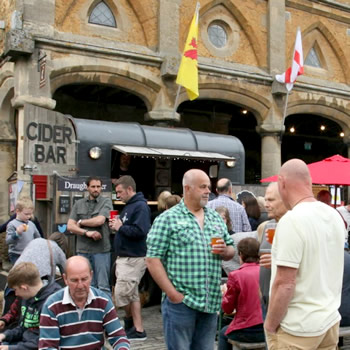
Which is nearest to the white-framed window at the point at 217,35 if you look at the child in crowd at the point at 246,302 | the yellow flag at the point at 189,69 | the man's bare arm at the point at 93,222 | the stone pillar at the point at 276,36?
the stone pillar at the point at 276,36

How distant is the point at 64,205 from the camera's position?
8.42m

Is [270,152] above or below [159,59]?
below

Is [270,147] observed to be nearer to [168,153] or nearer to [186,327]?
[168,153]

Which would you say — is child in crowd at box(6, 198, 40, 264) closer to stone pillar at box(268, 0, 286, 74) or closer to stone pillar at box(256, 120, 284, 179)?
stone pillar at box(256, 120, 284, 179)

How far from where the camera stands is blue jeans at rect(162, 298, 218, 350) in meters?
3.52

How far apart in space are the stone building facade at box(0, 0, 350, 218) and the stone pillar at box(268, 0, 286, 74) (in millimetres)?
34

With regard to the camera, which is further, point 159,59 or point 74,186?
point 159,59

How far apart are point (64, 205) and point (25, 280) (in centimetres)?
483

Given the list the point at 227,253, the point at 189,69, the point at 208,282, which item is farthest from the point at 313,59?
the point at 208,282

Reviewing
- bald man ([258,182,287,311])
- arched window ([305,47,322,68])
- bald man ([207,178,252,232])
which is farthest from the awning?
arched window ([305,47,322,68])

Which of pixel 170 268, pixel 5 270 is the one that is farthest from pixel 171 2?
pixel 170 268

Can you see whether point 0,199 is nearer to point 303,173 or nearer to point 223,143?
point 223,143

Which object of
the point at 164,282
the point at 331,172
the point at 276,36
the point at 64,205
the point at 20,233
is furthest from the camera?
the point at 276,36

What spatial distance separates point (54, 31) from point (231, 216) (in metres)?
7.78
